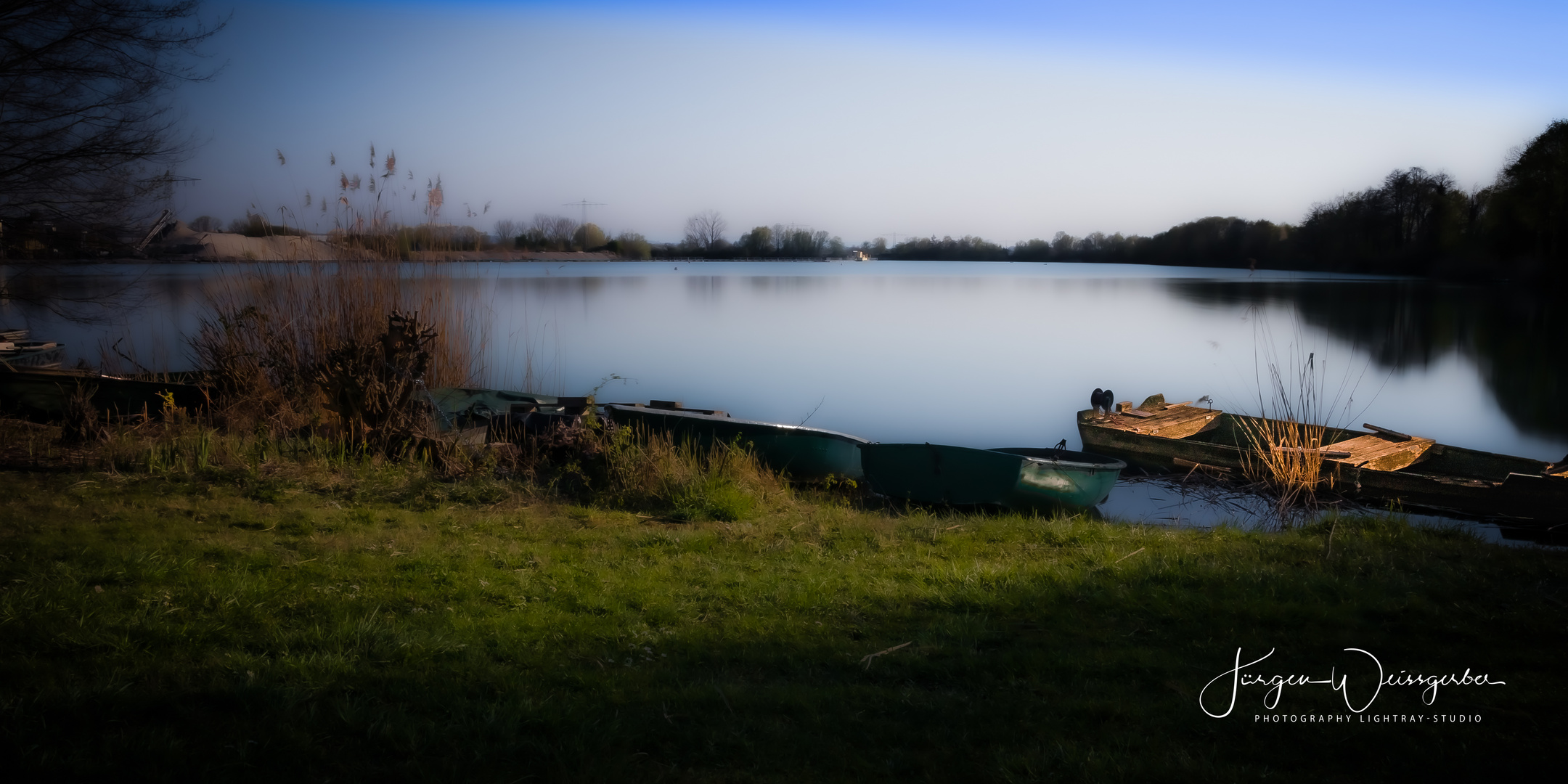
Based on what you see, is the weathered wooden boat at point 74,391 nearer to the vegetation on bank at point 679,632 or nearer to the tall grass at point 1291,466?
the vegetation on bank at point 679,632

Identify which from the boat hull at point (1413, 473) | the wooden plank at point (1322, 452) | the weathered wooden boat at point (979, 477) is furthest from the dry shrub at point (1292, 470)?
the weathered wooden boat at point (979, 477)

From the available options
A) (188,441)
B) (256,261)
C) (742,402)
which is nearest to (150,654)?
(188,441)

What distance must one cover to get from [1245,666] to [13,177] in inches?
521

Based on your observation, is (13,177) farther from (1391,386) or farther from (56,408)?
(1391,386)

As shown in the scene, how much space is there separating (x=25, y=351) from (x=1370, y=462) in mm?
24185

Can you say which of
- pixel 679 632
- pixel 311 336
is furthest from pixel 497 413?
pixel 679 632

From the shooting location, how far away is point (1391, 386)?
22891mm

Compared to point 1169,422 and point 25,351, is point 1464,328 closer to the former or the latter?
point 1169,422

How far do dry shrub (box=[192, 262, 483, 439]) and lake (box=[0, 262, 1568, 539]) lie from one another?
85 centimetres

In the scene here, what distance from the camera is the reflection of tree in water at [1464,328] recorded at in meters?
21.5

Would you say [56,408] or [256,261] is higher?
[256,261]
